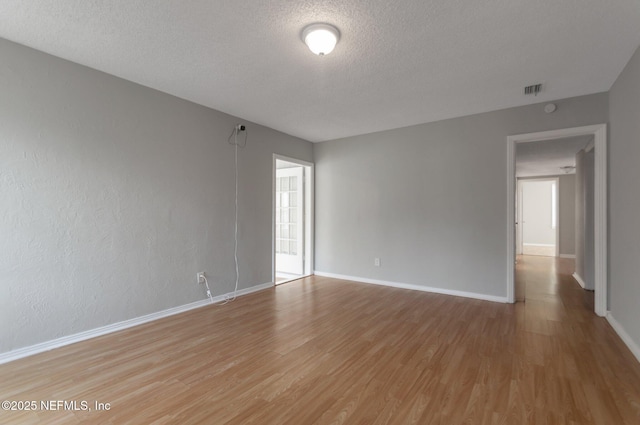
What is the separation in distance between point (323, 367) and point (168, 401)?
1042mm

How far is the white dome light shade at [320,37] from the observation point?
2150mm

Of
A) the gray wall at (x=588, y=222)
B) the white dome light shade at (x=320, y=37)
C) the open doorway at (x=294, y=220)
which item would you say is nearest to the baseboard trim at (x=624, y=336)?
the gray wall at (x=588, y=222)

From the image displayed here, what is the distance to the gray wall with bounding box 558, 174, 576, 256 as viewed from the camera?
26.7 ft

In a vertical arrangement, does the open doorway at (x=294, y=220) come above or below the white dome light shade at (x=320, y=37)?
below

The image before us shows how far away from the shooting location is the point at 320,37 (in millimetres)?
2189

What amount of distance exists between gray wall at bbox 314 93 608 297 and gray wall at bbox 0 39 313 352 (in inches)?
80.9

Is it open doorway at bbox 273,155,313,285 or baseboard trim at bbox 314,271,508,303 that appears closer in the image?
baseboard trim at bbox 314,271,508,303

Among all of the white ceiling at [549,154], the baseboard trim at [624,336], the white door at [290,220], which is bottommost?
the baseboard trim at [624,336]

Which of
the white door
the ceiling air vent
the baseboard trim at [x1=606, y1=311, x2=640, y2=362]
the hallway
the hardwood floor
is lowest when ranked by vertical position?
the hardwood floor

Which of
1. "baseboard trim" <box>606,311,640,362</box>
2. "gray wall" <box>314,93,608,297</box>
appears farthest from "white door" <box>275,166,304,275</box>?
"baseboard trim" <box>606,311,640,362</box>

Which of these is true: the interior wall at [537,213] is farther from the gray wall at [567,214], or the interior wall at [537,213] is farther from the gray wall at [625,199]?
the gray wall at [625,199]

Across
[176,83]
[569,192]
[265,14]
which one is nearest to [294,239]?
[176,83]

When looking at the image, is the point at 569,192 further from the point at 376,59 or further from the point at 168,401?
the point at 168,401

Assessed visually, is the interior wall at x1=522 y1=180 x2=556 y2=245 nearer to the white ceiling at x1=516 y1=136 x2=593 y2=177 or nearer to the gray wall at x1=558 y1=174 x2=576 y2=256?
the gray wall at x1=558 y1=174 x2=576 y2=256
